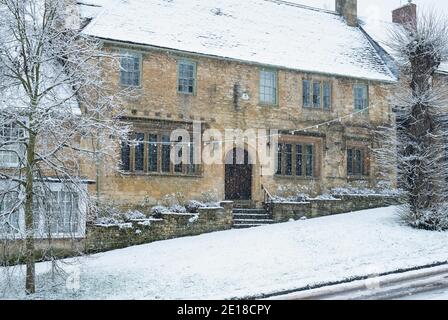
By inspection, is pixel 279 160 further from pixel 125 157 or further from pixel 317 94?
pixel 125 157

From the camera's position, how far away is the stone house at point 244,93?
2178 cm

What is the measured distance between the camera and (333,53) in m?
27.1

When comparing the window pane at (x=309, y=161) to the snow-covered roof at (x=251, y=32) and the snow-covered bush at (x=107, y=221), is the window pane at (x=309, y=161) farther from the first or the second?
the snow-covered bush at (x=107, y=221)

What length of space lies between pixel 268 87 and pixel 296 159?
358cm

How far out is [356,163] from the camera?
2683 centimetres

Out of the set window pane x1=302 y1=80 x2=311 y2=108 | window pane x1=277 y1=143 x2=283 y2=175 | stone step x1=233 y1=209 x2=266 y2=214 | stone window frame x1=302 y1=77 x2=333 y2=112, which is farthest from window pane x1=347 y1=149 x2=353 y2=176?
stone step x1=233 y1=209 x2=266 y2=214

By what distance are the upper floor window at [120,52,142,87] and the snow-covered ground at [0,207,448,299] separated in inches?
265

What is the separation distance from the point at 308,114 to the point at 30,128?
15.1 meters

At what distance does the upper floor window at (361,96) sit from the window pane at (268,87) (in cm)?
451

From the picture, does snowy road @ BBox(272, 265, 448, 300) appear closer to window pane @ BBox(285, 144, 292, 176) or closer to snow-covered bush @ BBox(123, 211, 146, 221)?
snow-covered bush @ BBox(123, 211, 146, 221)

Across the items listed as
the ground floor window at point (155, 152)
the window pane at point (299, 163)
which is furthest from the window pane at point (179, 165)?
the window pane at point (299, 163)

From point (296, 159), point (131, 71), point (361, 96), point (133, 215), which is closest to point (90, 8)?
point (131, 71)

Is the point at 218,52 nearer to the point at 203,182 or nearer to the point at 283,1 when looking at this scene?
the point at 203,182

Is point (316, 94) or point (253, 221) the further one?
point (316, 94)
